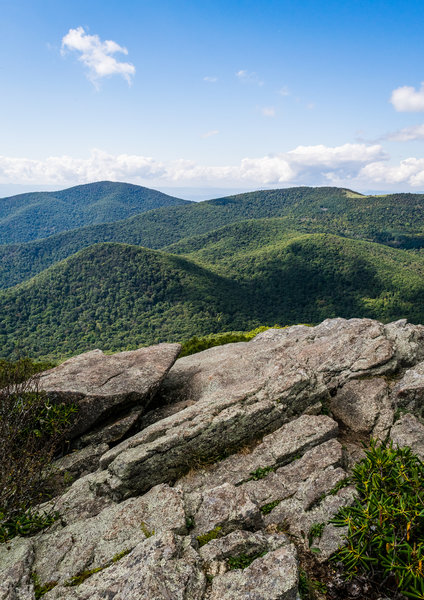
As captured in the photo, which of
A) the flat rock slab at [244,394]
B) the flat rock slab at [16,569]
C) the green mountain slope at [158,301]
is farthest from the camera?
the green mountain slope at [158,301]

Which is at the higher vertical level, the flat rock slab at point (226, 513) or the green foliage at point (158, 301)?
the flat rock slab at point (226, 513)

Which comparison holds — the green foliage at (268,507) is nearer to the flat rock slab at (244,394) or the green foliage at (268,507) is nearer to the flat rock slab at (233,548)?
the flat rock slab at (233,548)

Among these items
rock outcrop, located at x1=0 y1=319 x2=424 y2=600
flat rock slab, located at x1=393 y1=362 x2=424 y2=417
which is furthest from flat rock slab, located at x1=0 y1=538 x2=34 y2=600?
flat rock slab, located at x1=393 y1=362 x2=424 y2=417

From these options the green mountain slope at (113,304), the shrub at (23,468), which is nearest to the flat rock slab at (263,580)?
the shrub at (23,468)

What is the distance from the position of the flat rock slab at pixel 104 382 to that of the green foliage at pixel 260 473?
7.60 meters

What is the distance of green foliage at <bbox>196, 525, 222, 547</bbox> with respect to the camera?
834cm

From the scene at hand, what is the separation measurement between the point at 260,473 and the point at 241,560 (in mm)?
4142

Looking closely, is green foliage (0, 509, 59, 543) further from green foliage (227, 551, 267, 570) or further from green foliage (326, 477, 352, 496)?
green foliage (326, 477, 352, 496)

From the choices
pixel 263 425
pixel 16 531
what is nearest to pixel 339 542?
pixel 263 425

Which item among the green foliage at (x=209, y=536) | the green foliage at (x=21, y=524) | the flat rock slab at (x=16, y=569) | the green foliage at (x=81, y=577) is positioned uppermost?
the green foliage at (x=209, y=536)

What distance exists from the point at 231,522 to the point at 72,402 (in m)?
10.5

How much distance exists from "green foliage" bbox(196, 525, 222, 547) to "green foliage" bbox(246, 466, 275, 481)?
315cm

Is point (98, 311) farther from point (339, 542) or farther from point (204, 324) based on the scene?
point (339, 542)

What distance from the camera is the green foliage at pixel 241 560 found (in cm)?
742
